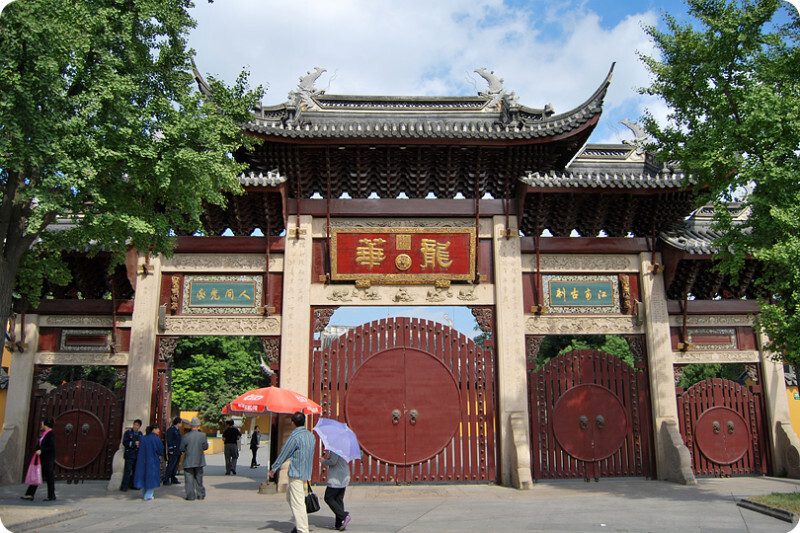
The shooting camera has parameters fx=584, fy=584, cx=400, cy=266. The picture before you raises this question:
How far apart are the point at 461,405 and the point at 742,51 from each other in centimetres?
719

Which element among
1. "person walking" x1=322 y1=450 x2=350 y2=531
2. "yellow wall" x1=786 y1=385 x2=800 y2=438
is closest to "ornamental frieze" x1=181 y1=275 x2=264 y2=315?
"person walking" x1=322 y1=450 x2=350 y2=531

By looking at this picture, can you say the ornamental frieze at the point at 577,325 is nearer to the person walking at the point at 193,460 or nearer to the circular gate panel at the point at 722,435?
the circular gate panel at the point at 722,435

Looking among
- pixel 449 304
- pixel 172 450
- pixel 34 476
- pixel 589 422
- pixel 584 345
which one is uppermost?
pixel 584 345

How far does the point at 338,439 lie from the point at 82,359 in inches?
252

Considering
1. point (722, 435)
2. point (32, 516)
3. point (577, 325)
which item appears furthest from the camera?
point (722, 435)

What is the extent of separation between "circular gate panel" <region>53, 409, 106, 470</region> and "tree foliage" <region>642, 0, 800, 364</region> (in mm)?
10822

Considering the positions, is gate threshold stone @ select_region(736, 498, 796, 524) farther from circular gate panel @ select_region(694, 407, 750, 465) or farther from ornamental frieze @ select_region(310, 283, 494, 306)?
ornamental frieze @ select_region(310, 283, 494, 306)

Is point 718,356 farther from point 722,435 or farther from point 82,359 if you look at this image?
point 82,359

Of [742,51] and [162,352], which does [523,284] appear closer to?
[742,51]

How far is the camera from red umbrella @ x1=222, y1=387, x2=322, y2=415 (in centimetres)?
866

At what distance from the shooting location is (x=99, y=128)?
287 inches

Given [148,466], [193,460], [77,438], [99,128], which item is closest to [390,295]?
[193,460]

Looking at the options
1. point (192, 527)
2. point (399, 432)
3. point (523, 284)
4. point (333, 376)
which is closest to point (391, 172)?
point (523, 284)

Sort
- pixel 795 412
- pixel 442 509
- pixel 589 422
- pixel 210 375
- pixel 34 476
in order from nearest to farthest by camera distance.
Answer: pixel 442 509 < pixel 34 476 < pixel 589 422 < pixel 795 412 < pixel 210 375
